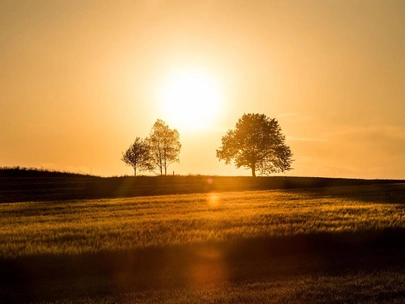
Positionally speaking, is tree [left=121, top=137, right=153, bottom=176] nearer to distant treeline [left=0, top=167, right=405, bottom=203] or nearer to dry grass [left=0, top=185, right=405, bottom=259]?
distant treeline [left=0, top=167, right=405, bottom=203]

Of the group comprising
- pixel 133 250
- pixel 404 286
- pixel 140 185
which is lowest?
pixel 404 286

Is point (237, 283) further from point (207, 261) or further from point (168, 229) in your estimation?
point (168, 229)

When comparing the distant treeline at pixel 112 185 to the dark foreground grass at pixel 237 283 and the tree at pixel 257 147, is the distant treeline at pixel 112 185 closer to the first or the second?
the tree at pixel 257 147

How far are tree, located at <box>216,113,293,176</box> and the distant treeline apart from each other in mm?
8688

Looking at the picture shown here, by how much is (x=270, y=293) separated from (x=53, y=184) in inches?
2015

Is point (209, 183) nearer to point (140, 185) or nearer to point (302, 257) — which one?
point (140, 185)

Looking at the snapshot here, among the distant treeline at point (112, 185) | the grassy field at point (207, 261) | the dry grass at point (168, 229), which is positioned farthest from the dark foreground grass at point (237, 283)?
the distant treeline at point (112, 185)

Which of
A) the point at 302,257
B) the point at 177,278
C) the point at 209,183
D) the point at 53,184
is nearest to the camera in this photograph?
the point at 177,278

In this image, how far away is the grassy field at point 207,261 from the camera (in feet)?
41.0

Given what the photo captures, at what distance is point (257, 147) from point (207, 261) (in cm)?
6271

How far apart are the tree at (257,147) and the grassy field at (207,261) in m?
56.7

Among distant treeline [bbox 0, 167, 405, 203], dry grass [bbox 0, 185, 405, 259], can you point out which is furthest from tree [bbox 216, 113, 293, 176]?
dry grass [bbox 0, 185, 405, 259]

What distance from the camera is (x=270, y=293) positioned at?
483 inches

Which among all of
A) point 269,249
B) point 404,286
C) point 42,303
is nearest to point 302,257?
point 269,249
